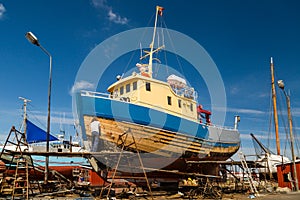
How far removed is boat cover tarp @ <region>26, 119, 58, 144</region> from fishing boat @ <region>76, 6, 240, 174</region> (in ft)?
37.9

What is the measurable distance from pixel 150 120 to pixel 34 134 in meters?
17.0

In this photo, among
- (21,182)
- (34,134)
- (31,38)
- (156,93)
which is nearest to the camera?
(21,182)

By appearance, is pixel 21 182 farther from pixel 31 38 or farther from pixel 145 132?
pixel 31 38

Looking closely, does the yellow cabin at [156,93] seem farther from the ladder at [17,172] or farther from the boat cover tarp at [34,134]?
the boat cover tarp at [34,134]

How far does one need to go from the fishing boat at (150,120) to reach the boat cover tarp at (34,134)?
37.9 feet

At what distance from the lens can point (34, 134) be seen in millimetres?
30281

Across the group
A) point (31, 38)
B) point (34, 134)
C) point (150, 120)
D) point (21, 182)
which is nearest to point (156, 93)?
point (150, 120)

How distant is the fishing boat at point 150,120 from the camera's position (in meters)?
18.0

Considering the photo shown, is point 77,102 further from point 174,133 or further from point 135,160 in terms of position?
point 174,133

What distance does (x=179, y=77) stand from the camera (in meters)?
24.8

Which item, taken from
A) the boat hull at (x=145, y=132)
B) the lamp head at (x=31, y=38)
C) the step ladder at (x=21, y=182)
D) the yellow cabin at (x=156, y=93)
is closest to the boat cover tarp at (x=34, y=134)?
the yellow cabin at (x=156, y=93)

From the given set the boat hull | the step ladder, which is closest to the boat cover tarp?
the boat hull

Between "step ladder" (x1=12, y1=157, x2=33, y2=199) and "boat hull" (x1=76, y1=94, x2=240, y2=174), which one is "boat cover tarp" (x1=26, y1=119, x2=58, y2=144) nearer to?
"boat hull" (x1=76, y1=94, x2=240, y2=174)

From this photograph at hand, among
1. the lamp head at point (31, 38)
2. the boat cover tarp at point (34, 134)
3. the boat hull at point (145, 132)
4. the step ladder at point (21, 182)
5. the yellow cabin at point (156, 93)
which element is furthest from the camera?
the boat cover tarp at point (34, 134)
